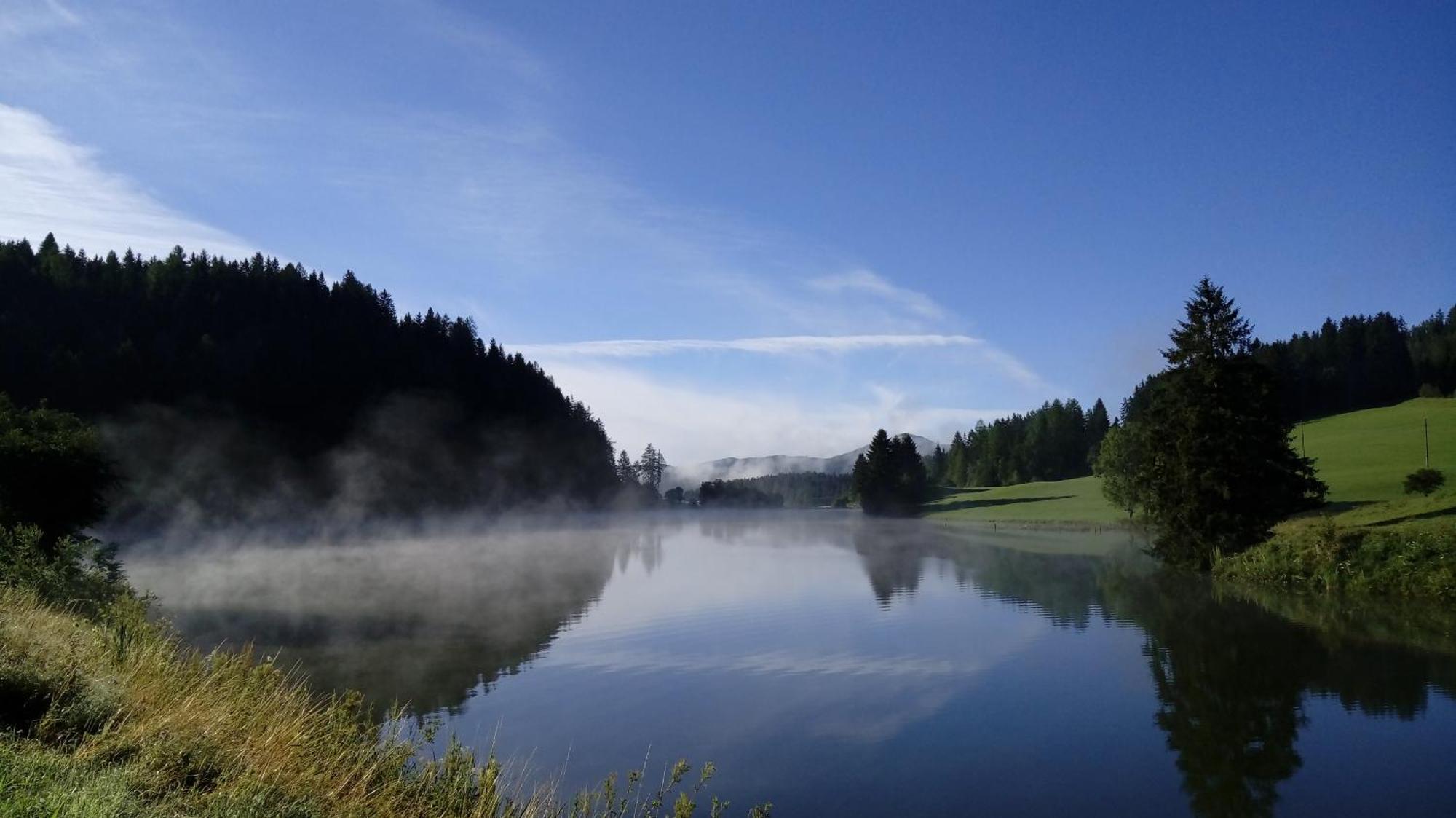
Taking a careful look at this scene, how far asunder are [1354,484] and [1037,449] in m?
89.5

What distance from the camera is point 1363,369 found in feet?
356

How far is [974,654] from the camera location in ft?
70.4

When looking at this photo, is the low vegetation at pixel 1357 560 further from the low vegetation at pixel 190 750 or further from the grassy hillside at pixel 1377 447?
the low vegetation at pixel 190 750

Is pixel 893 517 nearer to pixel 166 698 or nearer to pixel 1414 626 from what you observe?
pixel 1414 626

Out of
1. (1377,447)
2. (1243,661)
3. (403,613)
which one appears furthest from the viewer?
(1377,447)

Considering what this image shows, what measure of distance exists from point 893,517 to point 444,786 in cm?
10685

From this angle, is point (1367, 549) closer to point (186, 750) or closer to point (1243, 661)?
point (1243, 661)

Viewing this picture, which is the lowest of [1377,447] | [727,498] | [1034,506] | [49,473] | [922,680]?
[922,680]

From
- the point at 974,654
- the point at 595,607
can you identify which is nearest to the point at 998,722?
the point at 974,654

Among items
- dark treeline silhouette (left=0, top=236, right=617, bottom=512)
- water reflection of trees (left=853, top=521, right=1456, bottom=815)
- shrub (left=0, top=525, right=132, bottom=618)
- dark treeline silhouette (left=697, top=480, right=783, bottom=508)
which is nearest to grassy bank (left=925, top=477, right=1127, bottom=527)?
water reflection of trees (left=853, top=521, right=1456, bottom=815)

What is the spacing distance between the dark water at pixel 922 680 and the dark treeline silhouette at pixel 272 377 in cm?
4790

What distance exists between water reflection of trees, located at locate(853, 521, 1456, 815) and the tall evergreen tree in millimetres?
Result: 2322

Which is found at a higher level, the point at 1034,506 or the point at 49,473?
the point at 49,473

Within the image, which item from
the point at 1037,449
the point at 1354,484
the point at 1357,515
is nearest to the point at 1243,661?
the point at 1357,515
